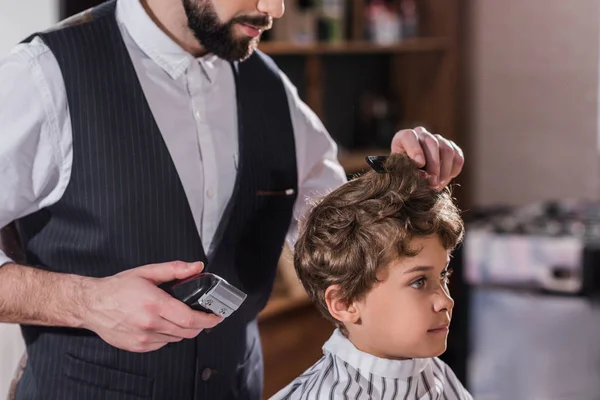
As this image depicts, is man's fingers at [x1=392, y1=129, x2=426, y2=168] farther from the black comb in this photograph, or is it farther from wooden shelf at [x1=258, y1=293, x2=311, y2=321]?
wooden shelf at [x1=258, y1=293, x2=311, y2=321]

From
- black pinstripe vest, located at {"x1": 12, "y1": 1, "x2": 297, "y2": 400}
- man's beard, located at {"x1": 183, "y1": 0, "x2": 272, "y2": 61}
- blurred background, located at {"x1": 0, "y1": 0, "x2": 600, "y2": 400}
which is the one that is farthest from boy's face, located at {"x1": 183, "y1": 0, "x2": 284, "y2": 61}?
blurred background, located at {"x1": 0, "y1": 0, "x2": 600, "y2": 400}

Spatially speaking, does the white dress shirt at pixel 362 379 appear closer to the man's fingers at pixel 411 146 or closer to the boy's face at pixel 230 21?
the man's fingers at pixel 411 146

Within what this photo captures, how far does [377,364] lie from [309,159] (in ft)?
1.70

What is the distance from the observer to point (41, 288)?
1312mm

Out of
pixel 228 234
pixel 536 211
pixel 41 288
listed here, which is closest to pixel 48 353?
pixel 41 288

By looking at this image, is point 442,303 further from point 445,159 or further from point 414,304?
point 445,159

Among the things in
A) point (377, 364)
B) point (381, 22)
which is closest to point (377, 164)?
point (377, 364)

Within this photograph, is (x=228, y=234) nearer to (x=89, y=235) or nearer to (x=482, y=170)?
(x=89, y=235)

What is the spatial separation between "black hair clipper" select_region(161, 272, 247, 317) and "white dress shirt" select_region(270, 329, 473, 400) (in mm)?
295

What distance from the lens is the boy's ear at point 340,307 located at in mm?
1358

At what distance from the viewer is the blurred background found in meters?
3.19

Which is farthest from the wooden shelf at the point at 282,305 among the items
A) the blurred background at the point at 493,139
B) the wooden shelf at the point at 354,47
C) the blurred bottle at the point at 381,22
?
the blurred bottle at the point at 381,22

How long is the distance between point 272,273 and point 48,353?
0.43m

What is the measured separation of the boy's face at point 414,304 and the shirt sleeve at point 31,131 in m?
0.54
